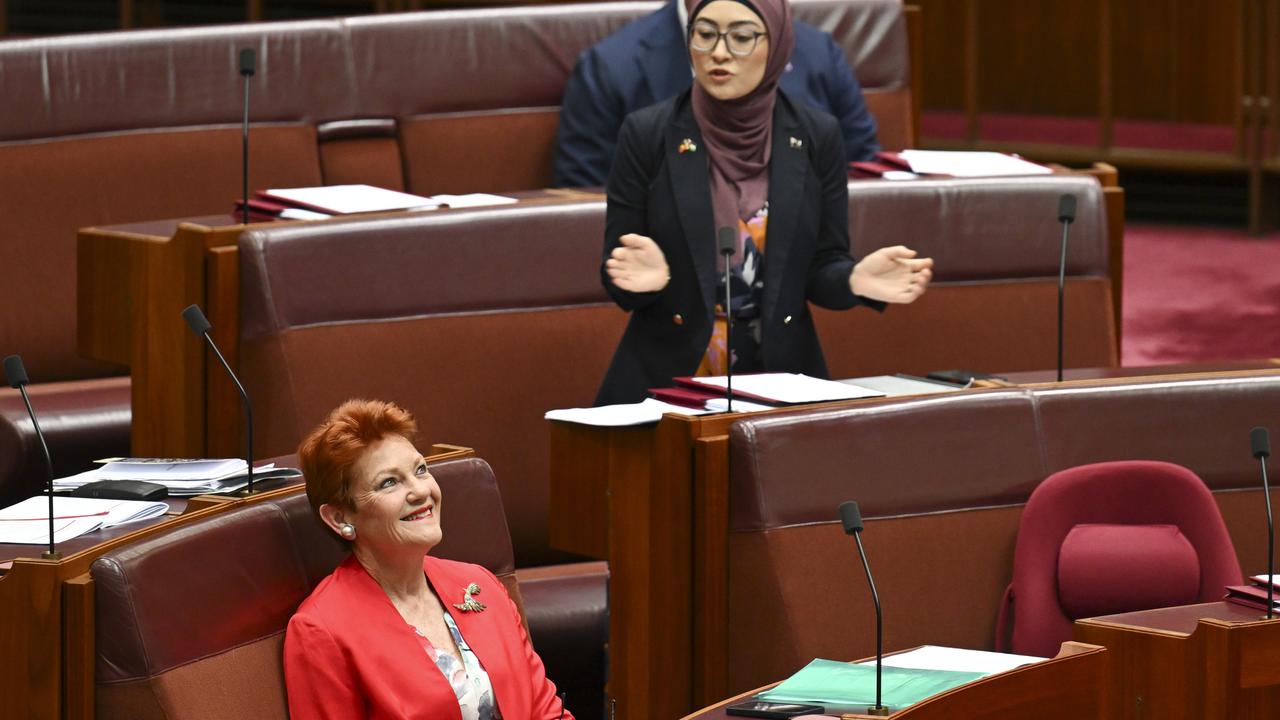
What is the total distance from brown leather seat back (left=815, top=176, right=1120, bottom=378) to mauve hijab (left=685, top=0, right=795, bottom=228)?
2.06 ft

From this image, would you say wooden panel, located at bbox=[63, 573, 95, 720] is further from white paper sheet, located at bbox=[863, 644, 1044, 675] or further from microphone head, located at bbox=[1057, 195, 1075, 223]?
microphone head, located at bbox=[1057, 195, 1075, 223]

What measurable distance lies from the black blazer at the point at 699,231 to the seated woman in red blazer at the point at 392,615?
0.50m

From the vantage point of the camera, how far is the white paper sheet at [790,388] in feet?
7.04

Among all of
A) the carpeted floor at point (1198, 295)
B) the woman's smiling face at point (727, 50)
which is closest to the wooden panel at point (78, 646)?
the woman's smiling face at point (727, 50)

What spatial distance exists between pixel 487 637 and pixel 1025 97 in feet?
13.0

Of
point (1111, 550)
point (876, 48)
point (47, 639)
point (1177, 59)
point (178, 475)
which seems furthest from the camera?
point (1177, 59)

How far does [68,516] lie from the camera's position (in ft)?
5.84

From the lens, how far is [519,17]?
3275 millimetres

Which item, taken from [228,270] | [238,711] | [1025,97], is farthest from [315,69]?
[1025,97]

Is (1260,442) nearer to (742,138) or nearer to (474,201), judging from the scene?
(742,138)

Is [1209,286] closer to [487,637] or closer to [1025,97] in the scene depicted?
[1025,97]

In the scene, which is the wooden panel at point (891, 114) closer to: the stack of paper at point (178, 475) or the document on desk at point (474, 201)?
the document on desk at point (474, 201)

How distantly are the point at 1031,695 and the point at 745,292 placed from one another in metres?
0.74

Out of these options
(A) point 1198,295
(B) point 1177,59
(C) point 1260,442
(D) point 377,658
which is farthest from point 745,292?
(B) point 1177,59
